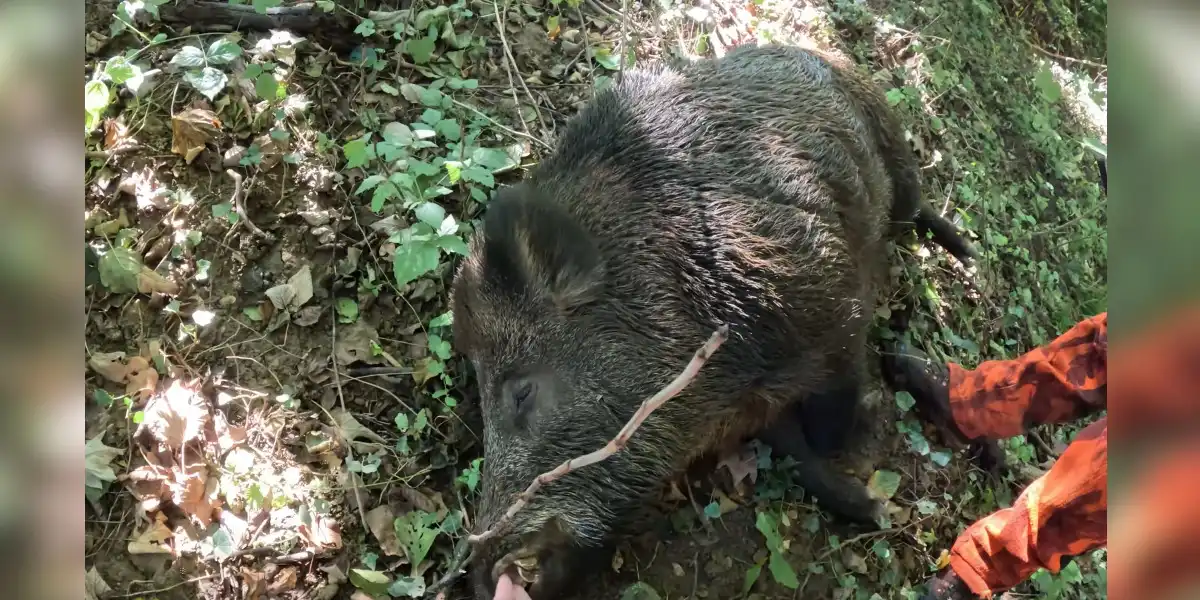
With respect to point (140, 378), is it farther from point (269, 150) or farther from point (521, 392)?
point (521, 392)

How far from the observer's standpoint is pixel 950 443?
4324 millimetres

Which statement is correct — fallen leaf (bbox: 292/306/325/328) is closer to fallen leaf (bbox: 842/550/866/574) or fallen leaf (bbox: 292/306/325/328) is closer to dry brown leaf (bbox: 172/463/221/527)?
dry brown leaf (bbox: 172/463/221/527)

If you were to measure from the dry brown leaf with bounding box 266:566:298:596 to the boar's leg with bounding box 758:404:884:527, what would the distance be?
2345 millimetres

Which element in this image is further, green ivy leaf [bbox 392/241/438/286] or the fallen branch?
green ivy leaf [bbox 392/241/438/286]

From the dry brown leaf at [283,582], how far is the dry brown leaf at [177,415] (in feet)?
2.31

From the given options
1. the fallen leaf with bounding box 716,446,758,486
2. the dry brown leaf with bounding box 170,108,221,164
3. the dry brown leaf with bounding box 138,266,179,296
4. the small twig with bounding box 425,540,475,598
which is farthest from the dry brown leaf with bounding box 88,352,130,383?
the fallen leaf with bounding box 716,446,758,486

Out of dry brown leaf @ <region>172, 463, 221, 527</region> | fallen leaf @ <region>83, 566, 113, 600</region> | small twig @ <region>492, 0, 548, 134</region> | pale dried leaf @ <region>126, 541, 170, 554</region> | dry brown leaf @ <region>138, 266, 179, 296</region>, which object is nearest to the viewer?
fallen leaf @ <region>83, 566, 113, 600</region>

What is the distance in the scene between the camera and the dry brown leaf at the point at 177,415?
3127mm

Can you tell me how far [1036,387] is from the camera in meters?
3.70

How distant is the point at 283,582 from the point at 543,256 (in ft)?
5.73

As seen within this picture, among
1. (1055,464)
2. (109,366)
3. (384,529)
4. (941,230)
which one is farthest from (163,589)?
(941,230)

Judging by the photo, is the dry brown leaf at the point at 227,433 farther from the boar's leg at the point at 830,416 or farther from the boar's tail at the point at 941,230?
the boar's tail at the point at 941,230

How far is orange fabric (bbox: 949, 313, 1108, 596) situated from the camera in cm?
296
